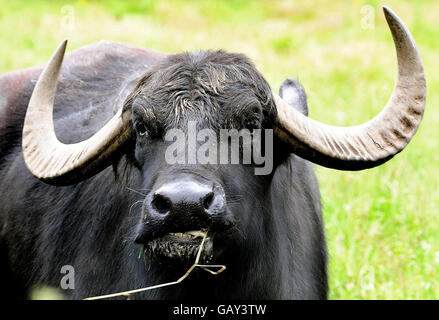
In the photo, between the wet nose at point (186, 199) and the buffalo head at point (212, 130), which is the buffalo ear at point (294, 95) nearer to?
the buffalo head at point (212, 130)

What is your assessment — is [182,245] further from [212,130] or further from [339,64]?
[339,64]

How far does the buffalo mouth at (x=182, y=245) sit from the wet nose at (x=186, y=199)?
0.14m

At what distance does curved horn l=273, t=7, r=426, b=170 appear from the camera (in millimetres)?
3998

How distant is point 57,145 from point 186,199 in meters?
1.22

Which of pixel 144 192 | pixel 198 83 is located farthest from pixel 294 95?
pixel 144 192

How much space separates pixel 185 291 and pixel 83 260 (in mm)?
905

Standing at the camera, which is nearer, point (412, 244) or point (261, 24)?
point (412, 244)

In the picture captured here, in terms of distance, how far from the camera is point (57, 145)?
4234 millimetres

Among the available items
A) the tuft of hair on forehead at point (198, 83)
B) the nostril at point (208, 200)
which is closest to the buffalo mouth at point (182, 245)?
the nostril at point (208, 200)

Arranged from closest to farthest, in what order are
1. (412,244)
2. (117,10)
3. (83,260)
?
(83,260) < (412,244) < (117,10)

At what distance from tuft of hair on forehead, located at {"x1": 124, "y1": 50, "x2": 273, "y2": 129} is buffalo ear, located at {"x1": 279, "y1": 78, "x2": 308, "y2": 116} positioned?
2.07ft

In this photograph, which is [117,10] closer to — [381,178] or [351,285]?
[381,178]
